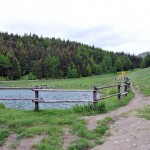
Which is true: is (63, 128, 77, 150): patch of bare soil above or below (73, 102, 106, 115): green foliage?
below

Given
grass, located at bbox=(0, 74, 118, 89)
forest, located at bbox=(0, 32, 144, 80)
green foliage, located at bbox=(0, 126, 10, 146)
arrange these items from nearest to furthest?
green foliage, located at bbox=(0, 126, 10, 146), grass, located at bbox=(0, 74, 118, 89), forest, located at bbox=(0, 32, 144, 80)

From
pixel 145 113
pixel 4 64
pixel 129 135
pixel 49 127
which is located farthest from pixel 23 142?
pixel 4 64

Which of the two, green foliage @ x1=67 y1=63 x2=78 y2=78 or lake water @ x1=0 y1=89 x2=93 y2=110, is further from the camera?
green foliage @ x1=67 y1=63 x2=78 y2=78

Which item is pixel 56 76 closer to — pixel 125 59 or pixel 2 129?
pixel 125 59

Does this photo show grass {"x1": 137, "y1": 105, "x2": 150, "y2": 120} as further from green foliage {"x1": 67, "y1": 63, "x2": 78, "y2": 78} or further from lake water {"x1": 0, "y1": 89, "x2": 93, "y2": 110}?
green foliage {"x1": 67, "y1": 63, "x2": 78, "y2": 78}

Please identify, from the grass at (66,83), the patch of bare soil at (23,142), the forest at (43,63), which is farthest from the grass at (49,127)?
the forest at (43,63)

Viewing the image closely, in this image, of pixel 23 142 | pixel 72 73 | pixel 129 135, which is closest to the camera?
pixel 23 142

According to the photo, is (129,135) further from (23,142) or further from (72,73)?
(72,73)

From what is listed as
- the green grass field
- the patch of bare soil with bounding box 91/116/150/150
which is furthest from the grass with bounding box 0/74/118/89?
the patch of bare soil with bounding box 91/116/150/150

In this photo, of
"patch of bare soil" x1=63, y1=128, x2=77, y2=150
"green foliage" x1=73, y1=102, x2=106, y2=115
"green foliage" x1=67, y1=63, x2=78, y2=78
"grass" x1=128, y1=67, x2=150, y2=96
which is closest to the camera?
"patch of bare soil" x1=63, y1=128, x2=77, y2=150

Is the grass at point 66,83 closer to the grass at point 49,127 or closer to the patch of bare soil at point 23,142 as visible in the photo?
the grass at point 49,127

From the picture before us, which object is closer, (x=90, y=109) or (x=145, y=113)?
(x=145, y=113)

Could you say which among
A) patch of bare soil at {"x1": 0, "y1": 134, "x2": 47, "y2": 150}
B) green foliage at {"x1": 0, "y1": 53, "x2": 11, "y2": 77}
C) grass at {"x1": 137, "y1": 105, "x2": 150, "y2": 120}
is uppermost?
green foliage at {"x1": 0, "y1": 53, "x2": 11, "y2": 77}

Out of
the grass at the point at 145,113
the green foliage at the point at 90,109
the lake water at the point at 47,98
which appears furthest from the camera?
the lake water at the point at 47,98
